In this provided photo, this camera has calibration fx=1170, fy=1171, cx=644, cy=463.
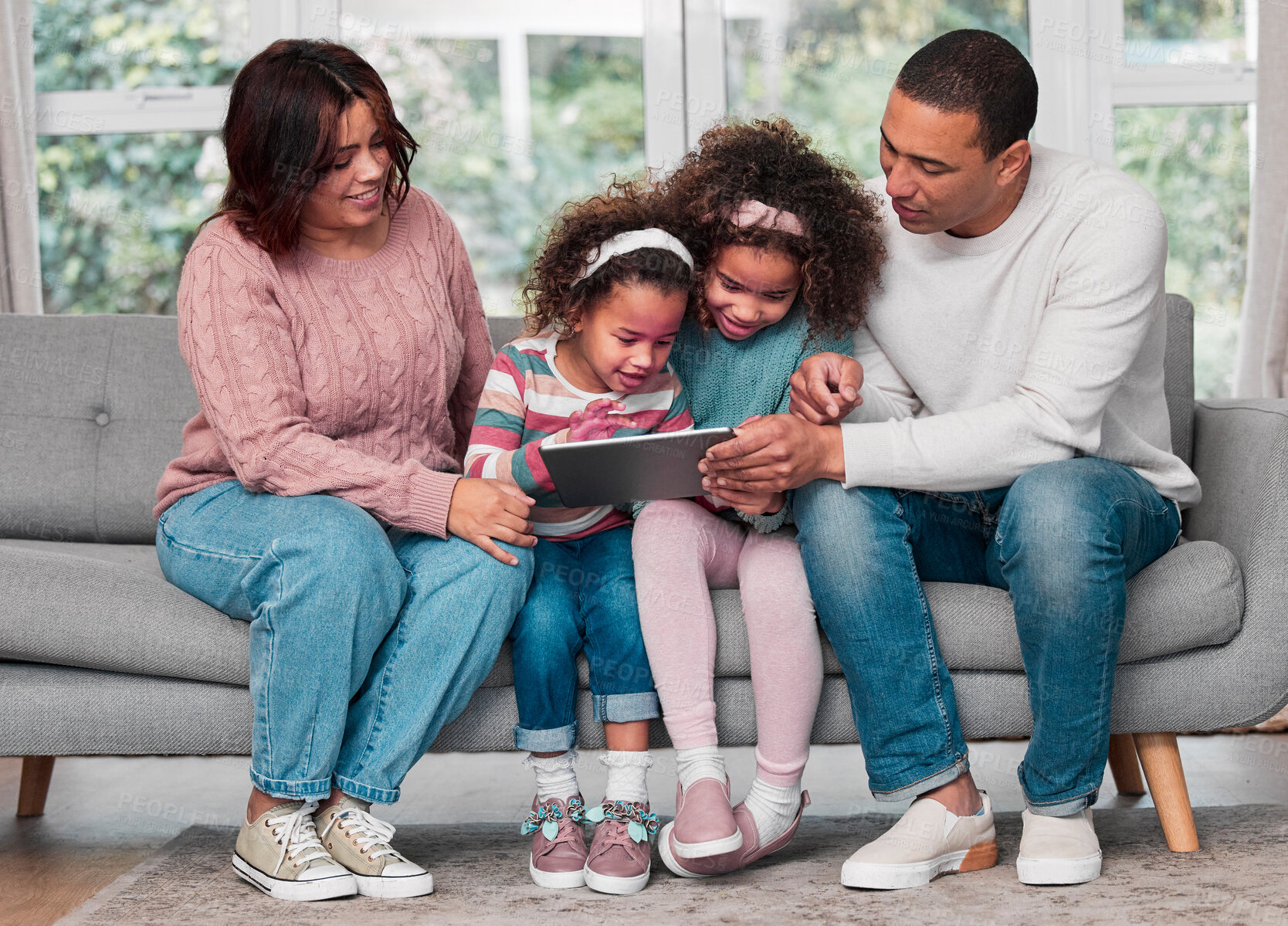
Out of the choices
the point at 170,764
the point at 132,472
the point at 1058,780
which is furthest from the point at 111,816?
the point at 1058,780

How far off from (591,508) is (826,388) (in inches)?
14.5

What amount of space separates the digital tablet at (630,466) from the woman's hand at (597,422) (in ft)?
0.32

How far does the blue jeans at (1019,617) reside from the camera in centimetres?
135

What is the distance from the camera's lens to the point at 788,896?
1.39 metres

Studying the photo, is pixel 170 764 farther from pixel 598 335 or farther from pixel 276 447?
pixel 598 335

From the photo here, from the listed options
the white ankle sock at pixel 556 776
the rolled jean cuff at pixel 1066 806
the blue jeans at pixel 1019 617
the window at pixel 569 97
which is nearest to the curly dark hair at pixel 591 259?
the blue jeans at pixel 1019 617

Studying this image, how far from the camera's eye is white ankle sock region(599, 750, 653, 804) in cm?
143

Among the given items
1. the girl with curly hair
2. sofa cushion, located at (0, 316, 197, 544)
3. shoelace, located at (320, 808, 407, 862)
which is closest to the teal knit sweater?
the girl with curly hair

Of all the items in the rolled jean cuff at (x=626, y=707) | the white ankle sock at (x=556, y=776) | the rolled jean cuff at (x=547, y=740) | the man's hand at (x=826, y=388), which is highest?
the man's hand at (x=826, y=388)

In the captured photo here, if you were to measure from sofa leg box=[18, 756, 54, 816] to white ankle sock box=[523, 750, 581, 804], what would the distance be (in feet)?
3.13

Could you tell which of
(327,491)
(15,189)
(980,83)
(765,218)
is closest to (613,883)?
(327,491)

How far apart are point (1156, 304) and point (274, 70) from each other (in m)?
1.18

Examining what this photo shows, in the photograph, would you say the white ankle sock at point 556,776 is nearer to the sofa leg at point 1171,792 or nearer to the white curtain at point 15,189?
the sofa leg at point 1171,792

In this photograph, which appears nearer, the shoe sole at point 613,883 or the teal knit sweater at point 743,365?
the shoe sole at point 613,883
